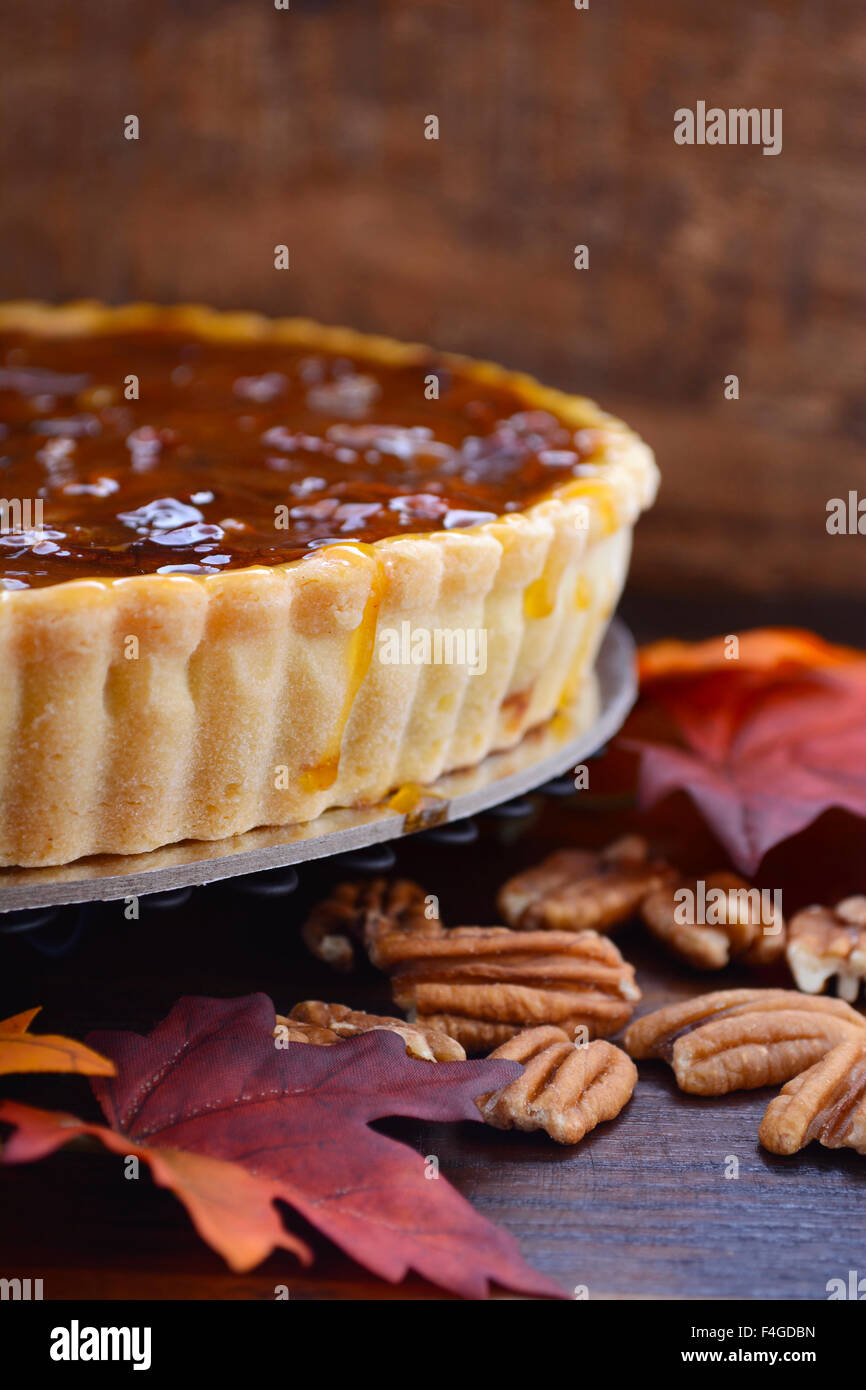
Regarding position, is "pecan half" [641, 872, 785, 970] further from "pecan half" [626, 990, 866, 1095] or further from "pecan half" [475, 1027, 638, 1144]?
"pecan half" [475, 1027, 638, 1144]

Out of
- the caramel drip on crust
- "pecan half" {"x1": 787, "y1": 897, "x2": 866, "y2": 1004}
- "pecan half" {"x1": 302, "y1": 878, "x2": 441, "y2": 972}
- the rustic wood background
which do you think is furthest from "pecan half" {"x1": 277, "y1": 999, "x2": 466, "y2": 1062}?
the rustic wood background

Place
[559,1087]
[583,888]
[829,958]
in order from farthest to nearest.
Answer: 1. [583,888]
2. [829,958]
3. [559,1087]

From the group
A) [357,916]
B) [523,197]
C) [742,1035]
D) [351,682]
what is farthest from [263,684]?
[523,197]

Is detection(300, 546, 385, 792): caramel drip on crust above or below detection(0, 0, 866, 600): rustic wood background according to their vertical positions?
below

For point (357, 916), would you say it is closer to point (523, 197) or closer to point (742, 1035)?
point (742, 1035)

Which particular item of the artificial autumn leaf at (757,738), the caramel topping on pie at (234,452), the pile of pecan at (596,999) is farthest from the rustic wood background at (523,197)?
the pile of pecan at (596,999)
